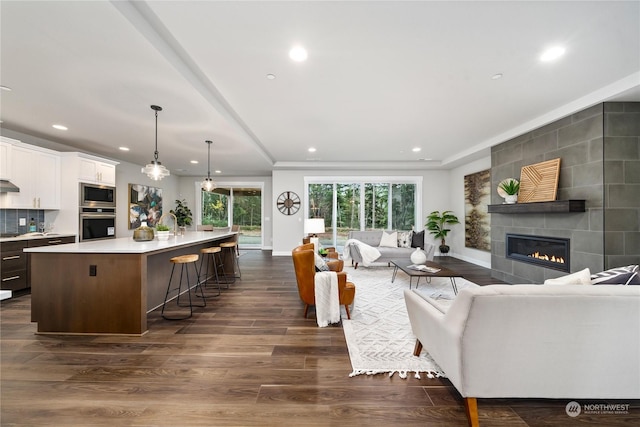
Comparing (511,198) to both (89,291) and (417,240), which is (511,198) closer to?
(417,240)

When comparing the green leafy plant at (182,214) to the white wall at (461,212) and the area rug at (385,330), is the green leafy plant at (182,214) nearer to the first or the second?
the area rug at (385,330)

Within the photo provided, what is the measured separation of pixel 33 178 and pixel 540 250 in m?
8.52

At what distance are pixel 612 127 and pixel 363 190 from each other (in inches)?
205

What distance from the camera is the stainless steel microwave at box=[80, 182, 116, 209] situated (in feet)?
16.0

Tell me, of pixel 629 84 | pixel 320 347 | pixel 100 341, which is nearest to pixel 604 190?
pixel 629 84

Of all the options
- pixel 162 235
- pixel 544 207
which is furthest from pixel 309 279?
pixel 544 207

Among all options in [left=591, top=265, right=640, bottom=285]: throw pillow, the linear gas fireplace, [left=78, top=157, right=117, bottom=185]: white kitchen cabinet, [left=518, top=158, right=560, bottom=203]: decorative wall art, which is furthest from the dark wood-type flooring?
[left=78, top=157, right=117, bottom=185]: white kitchen cabinet

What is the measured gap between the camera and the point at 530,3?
183 cm

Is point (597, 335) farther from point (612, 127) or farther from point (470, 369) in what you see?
point (612, 127)

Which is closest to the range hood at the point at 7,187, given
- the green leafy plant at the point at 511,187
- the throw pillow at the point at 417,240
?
the throw pillow at the point at 417,240

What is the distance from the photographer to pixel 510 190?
4.40 meters

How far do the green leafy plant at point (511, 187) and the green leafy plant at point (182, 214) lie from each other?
8618 mm

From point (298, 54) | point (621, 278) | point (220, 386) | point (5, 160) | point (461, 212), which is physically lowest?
point (220, 386)

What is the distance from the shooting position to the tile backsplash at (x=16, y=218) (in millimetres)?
4086
